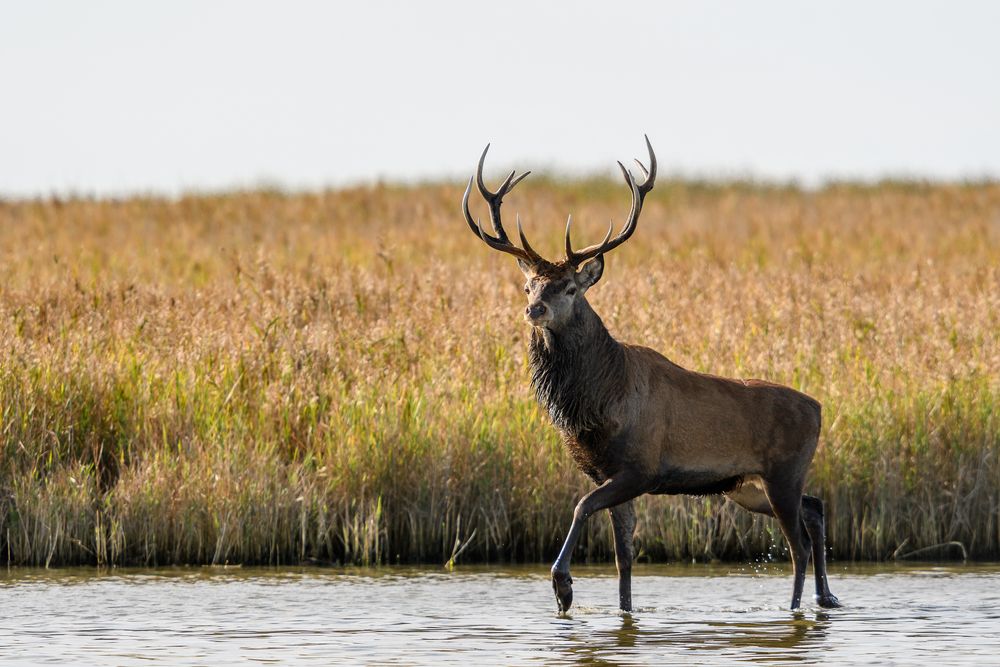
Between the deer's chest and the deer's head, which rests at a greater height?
the deer's head

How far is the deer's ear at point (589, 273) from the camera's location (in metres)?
8.87

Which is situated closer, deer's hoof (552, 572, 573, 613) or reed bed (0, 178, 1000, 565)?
deer's hoof (552, 572, 573, 613)

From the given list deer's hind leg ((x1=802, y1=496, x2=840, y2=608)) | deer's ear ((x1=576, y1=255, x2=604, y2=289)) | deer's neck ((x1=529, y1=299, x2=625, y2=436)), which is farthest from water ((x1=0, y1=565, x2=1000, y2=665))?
deer's ear ((x1=576, y1=255, x2=604, y2=289))

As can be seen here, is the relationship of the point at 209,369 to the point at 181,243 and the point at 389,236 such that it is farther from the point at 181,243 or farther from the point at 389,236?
the point at 181,243

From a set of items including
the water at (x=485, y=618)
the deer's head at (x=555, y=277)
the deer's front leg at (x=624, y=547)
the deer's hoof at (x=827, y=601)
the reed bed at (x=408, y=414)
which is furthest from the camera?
the reed bed at (x=408, y=414)

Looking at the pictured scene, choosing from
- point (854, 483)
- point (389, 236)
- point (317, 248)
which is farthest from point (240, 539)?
point (317, 248)

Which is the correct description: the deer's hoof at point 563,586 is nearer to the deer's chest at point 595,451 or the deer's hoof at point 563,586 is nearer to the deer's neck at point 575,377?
the deer's chest at point 595,451

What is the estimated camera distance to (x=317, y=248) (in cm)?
2438

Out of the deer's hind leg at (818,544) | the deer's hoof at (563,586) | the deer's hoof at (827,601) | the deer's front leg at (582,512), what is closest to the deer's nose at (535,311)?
the deer's front leg at (582,512)

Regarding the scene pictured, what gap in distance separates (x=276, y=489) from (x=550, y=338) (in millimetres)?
2924

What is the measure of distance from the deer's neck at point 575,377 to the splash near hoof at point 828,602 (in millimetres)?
1723

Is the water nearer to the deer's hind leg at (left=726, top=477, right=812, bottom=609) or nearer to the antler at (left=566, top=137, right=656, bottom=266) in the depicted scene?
the deer's hind leg at (left=726, top=477, right=812, bottom=609)

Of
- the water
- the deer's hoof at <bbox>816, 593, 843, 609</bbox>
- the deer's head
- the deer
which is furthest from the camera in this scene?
the deer's hoof at <bbox>816, 593, 843, 609</bbox>

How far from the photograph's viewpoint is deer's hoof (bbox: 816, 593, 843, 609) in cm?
930
